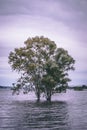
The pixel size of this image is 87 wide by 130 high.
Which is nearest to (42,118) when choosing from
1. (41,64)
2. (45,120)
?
(45,120)

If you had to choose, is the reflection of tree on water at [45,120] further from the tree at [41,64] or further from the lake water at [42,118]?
the tree at [41,64]

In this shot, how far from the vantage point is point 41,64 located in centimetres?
8119

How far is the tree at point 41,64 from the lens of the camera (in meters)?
80.0

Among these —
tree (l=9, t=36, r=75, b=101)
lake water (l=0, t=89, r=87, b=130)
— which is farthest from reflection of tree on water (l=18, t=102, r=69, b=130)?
tree (l=9, t=36, r=75, b=101)

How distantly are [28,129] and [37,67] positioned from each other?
5083cm

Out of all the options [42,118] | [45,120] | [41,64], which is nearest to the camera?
[45,120]

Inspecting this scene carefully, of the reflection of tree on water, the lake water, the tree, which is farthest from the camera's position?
the tree

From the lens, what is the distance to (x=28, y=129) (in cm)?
2981

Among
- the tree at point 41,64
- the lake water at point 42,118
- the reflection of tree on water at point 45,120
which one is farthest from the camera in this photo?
the tree at point 41,64

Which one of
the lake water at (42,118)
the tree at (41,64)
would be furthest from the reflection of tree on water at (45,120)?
the tree at (41,64)

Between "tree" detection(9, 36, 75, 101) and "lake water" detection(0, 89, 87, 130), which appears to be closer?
"lake water" detection(0, 89, 87, 130)

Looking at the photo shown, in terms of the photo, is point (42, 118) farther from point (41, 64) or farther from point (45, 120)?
point (41, 64)

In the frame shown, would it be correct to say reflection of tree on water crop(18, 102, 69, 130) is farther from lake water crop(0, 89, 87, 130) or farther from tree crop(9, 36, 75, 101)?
tree crop(9, 36, 75, 101)

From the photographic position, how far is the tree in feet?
262
